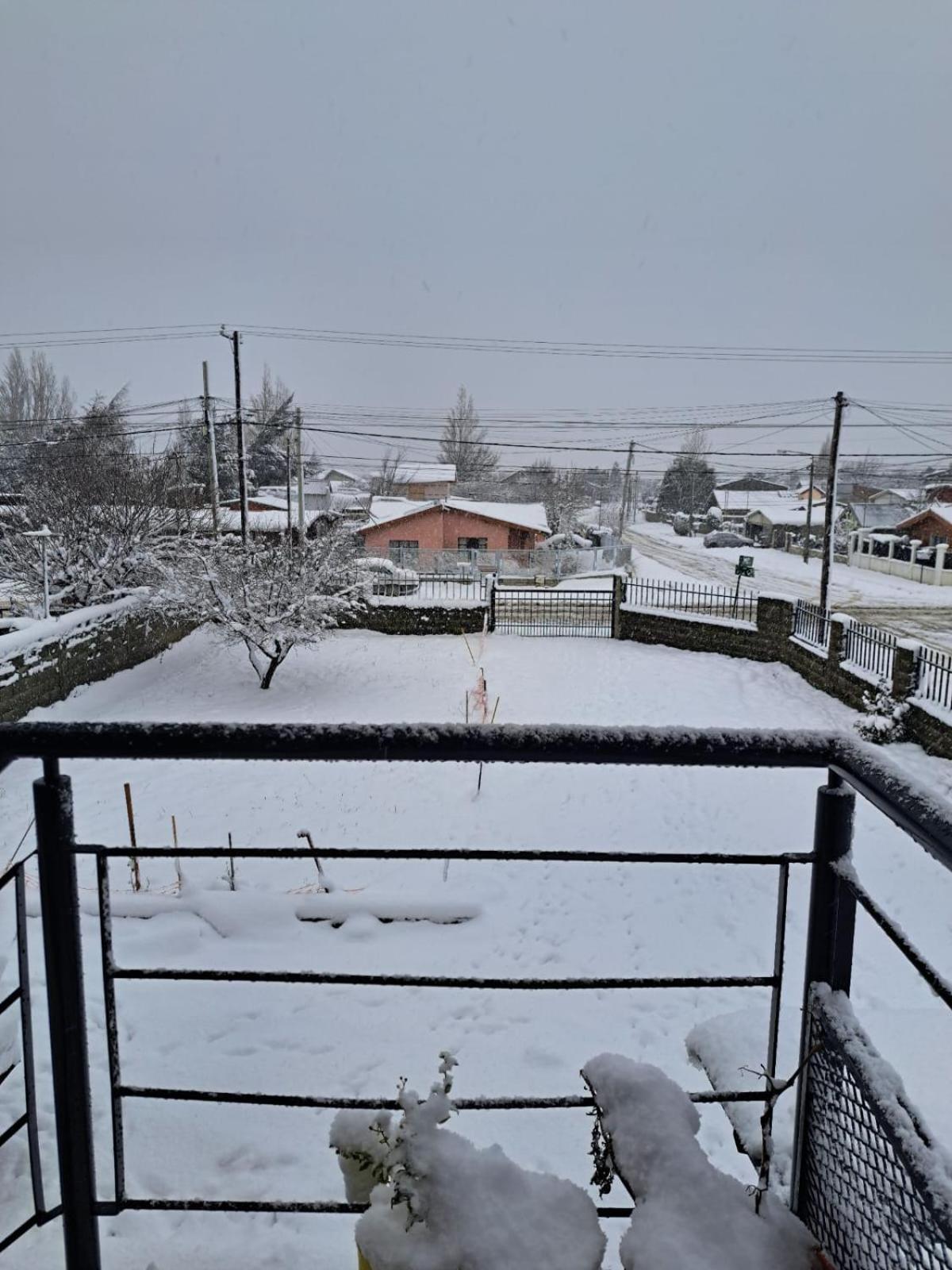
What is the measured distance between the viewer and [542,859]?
115 centimetres

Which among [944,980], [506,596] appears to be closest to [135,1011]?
[944,980]

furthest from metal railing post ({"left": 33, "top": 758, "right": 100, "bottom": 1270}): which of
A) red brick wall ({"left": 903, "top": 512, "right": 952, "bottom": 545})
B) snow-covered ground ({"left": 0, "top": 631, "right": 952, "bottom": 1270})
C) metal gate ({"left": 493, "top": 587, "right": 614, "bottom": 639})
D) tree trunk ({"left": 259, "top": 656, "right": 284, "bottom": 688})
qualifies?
red brick wall ({"left": 903, "top": 512, "right": 952, "bottom": 545})

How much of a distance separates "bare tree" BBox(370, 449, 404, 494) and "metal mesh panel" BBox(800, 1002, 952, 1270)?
160 feet

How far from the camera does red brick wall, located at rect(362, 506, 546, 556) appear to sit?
29.4 meters

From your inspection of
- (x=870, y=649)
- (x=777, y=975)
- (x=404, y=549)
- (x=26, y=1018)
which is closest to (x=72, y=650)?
(x=26, y=1018)

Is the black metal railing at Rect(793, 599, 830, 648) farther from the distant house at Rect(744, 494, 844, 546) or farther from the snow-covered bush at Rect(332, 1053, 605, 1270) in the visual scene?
the distant house at Rect(744, 494, 844, 546)

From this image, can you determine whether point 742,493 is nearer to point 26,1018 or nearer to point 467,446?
point 467,446

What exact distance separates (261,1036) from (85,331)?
4337cm

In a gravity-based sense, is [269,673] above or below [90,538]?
below

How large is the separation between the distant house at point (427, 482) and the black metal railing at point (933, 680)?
33829 millimetres

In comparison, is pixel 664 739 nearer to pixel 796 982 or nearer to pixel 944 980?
pixel 944 980

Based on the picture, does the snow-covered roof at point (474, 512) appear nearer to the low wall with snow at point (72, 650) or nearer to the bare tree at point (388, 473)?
the low wall with snow at point (72, 650)

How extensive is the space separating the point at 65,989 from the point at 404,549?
2793cm

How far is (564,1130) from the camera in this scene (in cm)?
246
